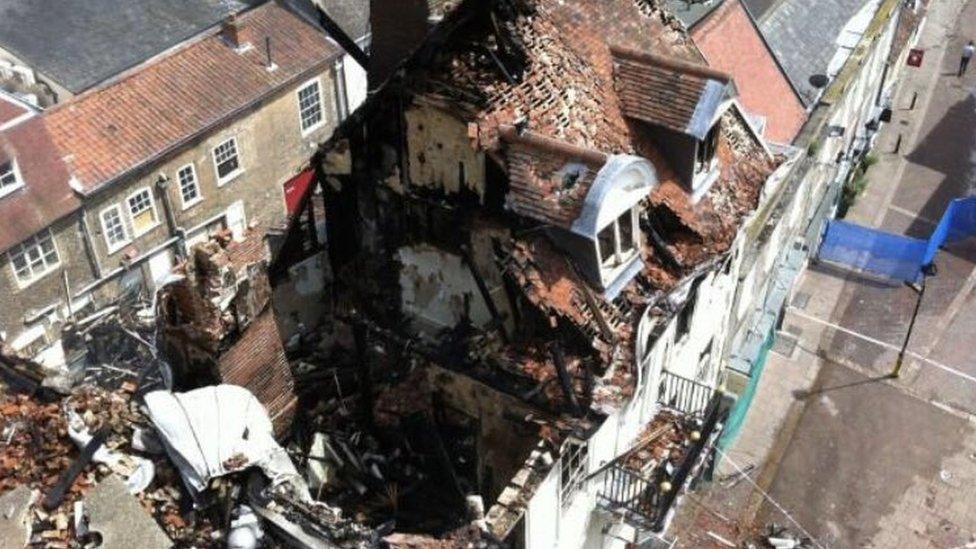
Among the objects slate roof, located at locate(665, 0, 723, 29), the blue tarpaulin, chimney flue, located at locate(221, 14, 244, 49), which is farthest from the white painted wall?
the blue tarpaulin

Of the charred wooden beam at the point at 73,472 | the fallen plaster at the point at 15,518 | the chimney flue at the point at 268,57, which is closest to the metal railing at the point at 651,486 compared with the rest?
the charred wooden beam at the point at 73,472

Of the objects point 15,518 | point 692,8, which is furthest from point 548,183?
point 692,8

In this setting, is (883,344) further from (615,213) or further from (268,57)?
(268,57)

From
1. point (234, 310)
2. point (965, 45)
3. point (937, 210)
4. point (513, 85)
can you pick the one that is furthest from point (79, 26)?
point (965, 45)

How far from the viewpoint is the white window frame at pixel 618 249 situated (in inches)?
560

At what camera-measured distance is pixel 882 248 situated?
35344 millimetres

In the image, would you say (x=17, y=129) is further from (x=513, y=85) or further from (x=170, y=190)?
(x=513, y=85)

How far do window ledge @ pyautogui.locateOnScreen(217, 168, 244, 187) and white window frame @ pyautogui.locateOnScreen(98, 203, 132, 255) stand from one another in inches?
158

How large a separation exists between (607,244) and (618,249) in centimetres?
21

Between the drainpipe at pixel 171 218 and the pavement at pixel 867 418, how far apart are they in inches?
791

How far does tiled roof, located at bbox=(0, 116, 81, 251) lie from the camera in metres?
28.4

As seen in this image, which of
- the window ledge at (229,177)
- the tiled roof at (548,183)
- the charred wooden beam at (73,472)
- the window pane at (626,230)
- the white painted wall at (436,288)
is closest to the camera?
the charred wooden beam at (73,472)

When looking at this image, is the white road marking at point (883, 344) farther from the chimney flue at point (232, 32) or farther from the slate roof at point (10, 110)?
the slate roof at point (10, 110)

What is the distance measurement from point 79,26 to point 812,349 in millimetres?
29420
